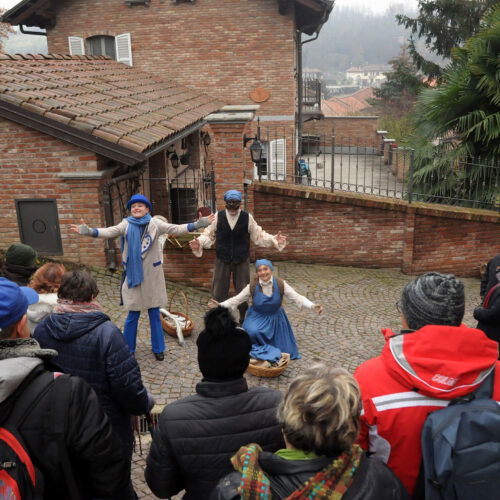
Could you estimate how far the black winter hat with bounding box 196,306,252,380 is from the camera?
221cm

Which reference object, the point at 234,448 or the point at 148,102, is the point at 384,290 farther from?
the point at 234,448

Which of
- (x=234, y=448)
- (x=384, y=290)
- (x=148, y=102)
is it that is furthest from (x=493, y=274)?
(x=148, y=102)

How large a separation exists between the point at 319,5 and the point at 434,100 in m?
5.94

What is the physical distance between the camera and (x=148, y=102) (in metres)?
9.83

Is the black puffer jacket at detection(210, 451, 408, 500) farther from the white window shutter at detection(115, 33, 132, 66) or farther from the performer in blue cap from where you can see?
the white window shutter at detection(115, 33, 132, 66)

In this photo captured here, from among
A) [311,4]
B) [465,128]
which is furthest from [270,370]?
[311,4]

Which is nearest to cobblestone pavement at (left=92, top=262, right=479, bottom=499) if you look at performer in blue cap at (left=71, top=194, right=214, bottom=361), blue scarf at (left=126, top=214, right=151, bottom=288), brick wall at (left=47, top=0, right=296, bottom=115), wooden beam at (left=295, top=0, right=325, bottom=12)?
performer in blue cap at (left=71, top=194, right=214, bottom=361)

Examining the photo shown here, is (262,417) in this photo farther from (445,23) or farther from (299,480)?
(445,23)

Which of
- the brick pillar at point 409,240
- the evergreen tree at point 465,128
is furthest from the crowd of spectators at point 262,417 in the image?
the evergreen tree at point 465,128

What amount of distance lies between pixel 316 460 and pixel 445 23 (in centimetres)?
2002

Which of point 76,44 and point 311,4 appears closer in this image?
point 311,4

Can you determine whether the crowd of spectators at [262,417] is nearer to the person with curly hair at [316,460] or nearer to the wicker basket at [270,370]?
the person with curly hair at [316,460]

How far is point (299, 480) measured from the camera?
169cm

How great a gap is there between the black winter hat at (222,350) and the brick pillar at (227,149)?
6.39 meters
